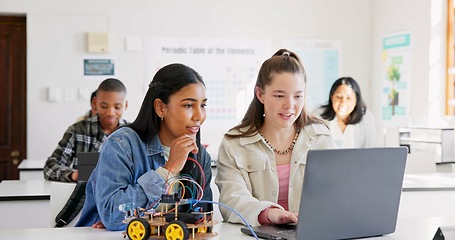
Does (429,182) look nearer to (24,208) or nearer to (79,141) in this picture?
(79,141)

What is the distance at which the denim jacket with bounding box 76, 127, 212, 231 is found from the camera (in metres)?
1.91

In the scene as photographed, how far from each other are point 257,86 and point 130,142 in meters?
0.58

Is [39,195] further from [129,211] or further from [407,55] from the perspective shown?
[407,55]

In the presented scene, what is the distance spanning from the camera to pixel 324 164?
1.65 meters

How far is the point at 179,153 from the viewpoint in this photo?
1.96 metres

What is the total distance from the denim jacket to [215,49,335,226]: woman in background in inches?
11.5

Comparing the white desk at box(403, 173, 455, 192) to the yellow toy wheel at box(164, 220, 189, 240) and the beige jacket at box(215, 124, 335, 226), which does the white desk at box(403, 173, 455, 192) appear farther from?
the yellow toy wheel at box(164, 220, 189, 240)

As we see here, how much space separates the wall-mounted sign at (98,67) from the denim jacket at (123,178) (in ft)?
12.7

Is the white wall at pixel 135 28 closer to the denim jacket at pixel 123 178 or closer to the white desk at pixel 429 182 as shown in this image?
the white desk at pixel 429 182

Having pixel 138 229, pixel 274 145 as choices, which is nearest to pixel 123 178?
pixel 138 229

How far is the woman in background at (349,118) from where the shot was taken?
480 centimetres

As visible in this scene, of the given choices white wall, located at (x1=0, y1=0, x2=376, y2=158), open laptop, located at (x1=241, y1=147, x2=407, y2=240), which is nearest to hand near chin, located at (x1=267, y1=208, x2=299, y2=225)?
open laptop, located at (x1=241, y1=147, x2=407, y2=240)

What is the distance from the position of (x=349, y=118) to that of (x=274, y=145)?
2.57 meters

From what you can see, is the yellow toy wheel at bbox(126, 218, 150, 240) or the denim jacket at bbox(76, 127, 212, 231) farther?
the denim jacket at bbox(76, 127, 212, 231)
